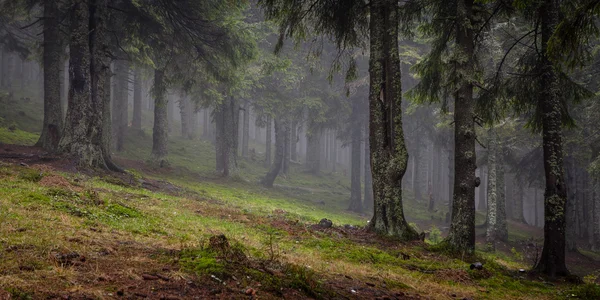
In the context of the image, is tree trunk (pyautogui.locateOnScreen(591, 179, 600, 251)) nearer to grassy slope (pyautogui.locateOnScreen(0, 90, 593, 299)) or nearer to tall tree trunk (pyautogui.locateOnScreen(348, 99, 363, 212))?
tall tree trunk (pyautogui.locateOnScreen(348, 99, 363, 212))

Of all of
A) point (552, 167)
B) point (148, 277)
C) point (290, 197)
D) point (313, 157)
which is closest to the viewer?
point (148, 277)

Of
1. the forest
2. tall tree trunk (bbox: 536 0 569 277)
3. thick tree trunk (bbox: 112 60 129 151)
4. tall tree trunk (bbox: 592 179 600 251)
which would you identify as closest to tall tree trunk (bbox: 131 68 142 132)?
thick tree trunk (bbox: 112 60 129 151)

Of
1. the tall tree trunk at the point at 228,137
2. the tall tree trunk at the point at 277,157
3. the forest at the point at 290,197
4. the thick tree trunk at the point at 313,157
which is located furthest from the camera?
the thick tree trunk at the point at 313,157

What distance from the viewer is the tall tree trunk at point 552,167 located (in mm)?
8875

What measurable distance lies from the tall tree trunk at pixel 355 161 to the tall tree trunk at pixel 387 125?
65.6 ft

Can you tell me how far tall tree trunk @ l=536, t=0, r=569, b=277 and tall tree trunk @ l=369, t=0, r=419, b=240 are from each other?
3.15 m

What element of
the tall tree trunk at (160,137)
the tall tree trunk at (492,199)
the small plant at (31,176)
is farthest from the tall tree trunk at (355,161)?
the small plant at (31,176)

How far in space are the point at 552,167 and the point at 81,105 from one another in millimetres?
16022

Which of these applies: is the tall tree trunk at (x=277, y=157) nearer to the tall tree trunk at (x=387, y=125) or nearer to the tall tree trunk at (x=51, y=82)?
the tall tree trunk at (x=51, y=82)

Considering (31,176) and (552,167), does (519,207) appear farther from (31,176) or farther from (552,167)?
(31,176)

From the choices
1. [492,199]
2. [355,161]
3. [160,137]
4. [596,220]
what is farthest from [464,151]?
[355,161]

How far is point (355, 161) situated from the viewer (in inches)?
1312

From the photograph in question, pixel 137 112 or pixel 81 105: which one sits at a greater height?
pixel 137 112

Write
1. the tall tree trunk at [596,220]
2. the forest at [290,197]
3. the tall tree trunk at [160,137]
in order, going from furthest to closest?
the tall tree trunk at [160,137]
the tall tree trunk at [596,220]
the forest at [290,197]
